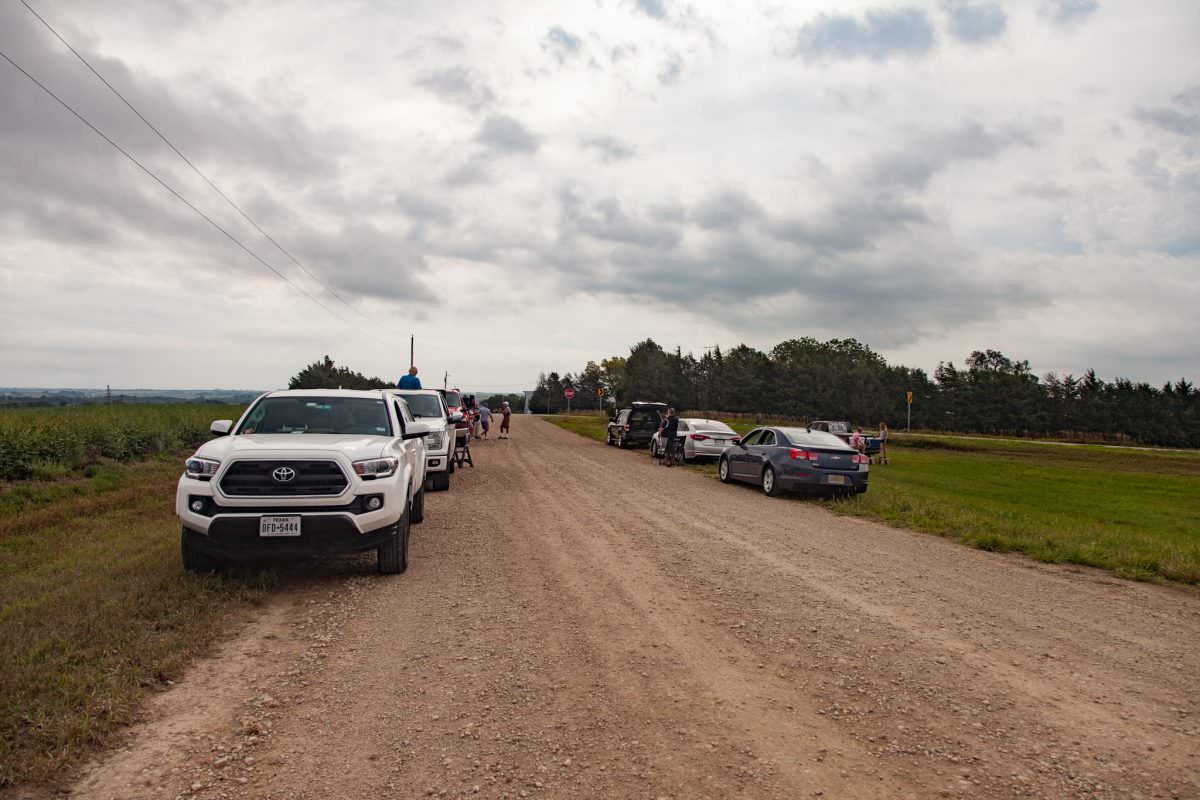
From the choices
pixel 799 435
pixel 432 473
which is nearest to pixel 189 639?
pixel 432 473

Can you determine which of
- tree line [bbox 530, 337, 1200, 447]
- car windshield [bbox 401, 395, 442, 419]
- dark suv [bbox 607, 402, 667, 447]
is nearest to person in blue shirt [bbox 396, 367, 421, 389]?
car windshield [bbox 401, 395, 442, 419]

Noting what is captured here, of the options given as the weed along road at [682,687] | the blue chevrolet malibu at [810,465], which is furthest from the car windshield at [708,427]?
the weed along road at [682,687]

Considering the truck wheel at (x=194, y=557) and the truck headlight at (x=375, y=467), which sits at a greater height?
the truck headlight at (x=375, y=467)

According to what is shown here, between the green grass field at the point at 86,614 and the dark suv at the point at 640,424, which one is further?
the dark suv at the point at 640,424

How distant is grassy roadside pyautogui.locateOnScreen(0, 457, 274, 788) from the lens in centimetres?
369

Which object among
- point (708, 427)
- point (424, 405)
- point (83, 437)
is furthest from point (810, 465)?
point (83, 437)

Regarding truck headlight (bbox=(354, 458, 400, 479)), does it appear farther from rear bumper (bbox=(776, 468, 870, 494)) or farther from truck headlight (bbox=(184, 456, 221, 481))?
rear bumper (bbox=(776, 468, 870, 494))

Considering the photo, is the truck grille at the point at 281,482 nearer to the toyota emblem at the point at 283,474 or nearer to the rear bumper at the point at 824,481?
the toyota emblem at the point at 283,474

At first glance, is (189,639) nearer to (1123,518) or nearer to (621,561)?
(621,561)

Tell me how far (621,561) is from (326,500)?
3.22 metres

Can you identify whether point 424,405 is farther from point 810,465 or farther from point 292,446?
point 292,446

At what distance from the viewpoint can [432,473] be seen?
1420 cm

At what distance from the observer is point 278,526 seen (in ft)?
21.3

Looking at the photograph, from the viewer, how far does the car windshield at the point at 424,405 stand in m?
15.5
